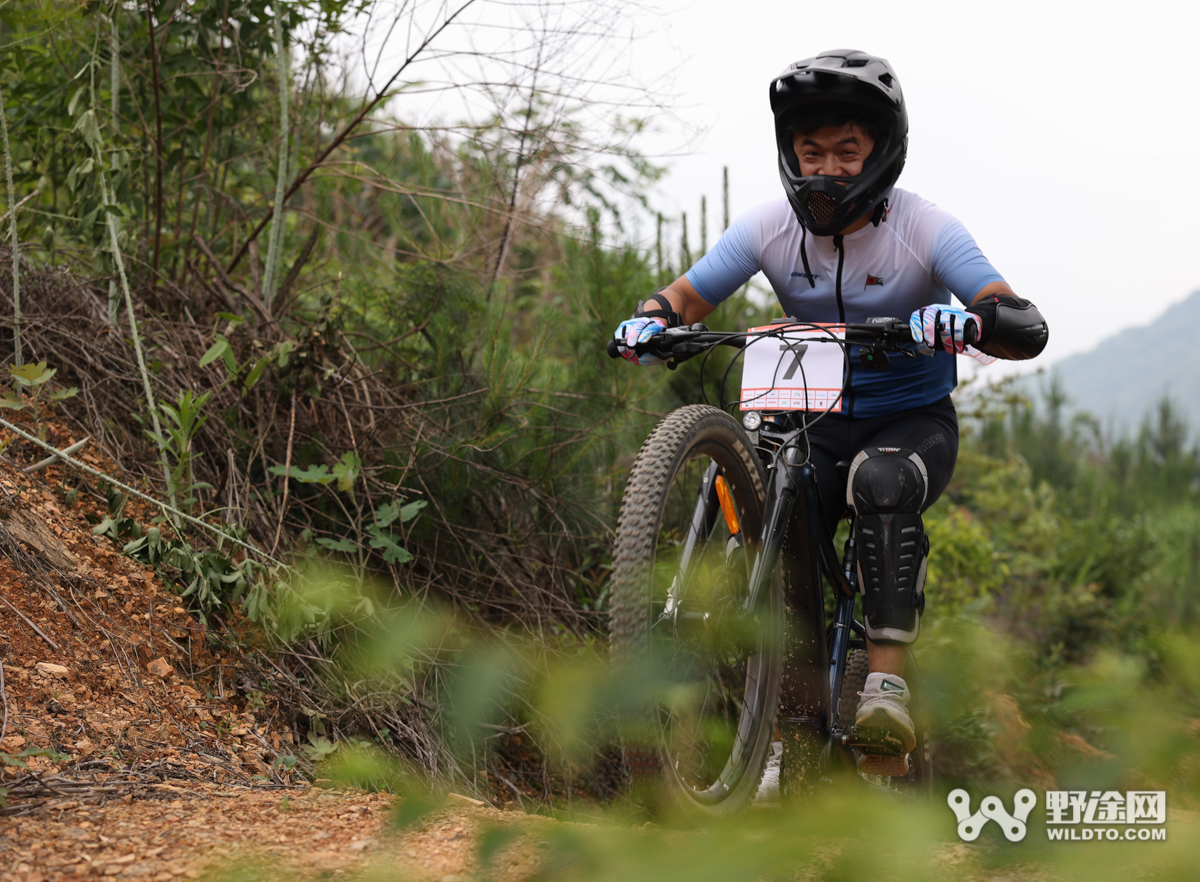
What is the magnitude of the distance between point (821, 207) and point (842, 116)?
0.27m

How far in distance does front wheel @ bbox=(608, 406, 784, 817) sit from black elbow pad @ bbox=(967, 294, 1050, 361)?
650 mm

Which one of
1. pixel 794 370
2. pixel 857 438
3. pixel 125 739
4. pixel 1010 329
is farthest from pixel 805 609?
pixel 125 739

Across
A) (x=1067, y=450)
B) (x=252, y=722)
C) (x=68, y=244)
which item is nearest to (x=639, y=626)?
(x=252, y=722)

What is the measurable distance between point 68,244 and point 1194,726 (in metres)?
4.22

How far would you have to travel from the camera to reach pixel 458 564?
3.74m

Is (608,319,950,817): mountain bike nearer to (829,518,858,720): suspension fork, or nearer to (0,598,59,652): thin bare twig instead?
(829,518,858,720): suspension fork

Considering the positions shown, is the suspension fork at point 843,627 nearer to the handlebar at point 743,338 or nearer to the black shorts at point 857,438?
the black shorts at point 857,438

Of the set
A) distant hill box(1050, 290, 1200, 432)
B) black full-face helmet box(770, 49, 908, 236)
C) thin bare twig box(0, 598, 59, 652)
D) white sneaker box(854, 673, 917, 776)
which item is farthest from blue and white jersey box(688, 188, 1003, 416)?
distant hill box(1050, 290, 1200, 432)

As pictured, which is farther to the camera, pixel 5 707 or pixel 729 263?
pixel 729 263

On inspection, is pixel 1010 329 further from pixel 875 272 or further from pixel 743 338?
pixel 743 338

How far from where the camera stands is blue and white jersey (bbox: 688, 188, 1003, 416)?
264cm

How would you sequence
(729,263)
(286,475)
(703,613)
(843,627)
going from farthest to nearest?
(286,475) → (729,263) → (843,627) → (703,613)

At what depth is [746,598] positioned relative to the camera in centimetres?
234

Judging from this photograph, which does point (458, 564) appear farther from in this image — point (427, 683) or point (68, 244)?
point (68, 244)
